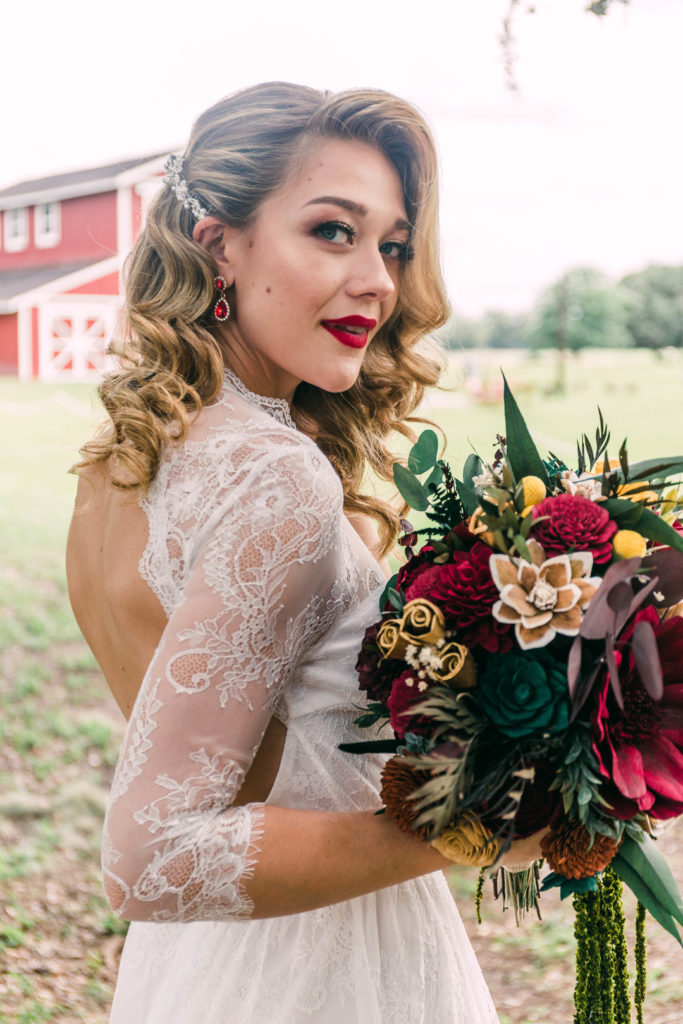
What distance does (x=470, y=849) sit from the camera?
122cm

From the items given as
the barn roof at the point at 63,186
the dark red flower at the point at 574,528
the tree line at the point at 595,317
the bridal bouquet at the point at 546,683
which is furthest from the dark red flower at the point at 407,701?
the barn roof at the point at 63,186

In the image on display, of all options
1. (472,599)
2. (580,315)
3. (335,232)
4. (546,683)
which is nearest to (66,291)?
(580,315)

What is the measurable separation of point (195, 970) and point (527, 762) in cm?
79

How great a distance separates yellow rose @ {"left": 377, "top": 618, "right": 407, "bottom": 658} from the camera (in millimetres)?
1303

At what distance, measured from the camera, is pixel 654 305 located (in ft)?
29.0

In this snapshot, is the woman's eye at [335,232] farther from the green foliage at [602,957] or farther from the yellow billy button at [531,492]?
the green foliage at [602,957]

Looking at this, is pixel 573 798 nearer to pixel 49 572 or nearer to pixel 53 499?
pixel 49 572

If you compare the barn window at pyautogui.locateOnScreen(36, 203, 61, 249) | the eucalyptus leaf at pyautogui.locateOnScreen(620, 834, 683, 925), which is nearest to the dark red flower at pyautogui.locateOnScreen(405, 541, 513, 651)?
the eucalyptus leaf at pyautogui.locateOnScreen(620, 834, 683, 925)

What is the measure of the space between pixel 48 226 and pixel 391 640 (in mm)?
13013

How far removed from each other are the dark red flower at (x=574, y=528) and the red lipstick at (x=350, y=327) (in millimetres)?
528

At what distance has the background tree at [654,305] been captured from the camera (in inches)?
337

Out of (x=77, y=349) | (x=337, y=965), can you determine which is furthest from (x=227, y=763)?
(x=77, y=349)

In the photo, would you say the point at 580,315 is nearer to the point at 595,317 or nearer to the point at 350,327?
the point at 595,317

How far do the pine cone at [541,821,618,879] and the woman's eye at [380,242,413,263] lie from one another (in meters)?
1.05
